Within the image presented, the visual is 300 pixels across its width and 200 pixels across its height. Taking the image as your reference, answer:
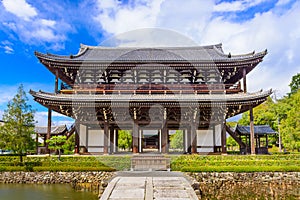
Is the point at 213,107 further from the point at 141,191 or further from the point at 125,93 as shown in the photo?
the point at 141,191

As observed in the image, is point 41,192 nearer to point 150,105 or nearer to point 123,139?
point 150,105

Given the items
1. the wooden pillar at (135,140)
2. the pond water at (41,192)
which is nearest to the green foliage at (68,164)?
the pond water at (41,192)

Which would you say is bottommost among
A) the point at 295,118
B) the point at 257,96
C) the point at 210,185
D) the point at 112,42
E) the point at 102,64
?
the point at 210,185

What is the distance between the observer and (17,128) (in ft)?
59.0

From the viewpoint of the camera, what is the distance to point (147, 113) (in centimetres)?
2106

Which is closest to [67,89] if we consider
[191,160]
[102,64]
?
[102,64]

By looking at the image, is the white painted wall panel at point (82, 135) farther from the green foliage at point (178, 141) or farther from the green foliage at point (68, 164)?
the green foliage at point (178, 141)

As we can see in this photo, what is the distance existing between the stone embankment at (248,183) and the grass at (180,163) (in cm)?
32

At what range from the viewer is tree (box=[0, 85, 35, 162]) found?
57.8ft

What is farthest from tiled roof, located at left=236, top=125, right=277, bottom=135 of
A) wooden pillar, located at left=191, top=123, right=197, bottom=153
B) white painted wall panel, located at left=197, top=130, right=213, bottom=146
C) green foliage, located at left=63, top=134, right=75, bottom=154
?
green foliage, located at left=63, top=134, right=75, bottom=154

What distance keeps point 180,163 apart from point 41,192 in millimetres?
8710

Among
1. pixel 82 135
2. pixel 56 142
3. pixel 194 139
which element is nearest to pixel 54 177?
pixel 56 142

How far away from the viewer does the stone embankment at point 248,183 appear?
1379 cm

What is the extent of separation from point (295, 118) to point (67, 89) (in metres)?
20.4
